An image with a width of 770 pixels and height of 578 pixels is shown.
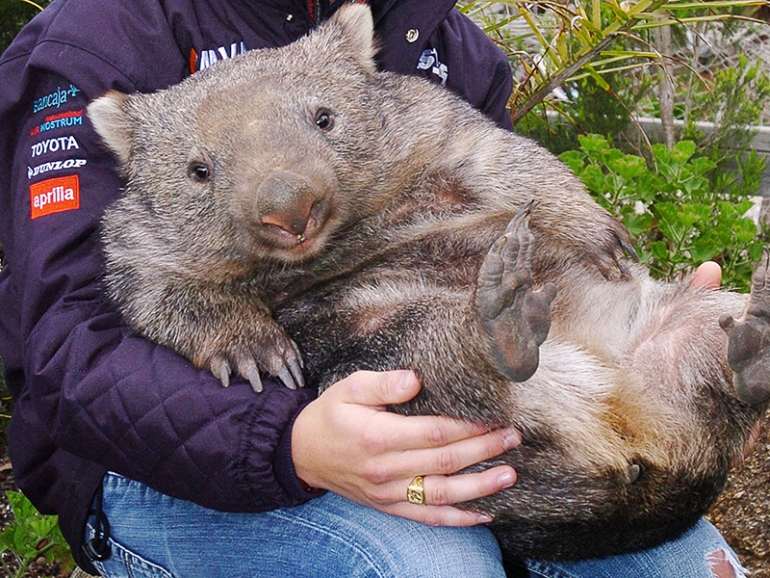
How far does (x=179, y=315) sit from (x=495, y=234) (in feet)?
2.61

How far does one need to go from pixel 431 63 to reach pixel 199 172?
884mm

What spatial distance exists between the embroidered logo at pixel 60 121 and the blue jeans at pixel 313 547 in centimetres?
86

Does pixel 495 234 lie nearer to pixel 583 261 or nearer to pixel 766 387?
pixel 583 261

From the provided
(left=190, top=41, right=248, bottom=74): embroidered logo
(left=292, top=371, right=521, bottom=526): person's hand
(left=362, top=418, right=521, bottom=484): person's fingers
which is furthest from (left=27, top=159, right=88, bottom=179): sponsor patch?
(left=362, top=418, right=521, bottom=484): person's fingers

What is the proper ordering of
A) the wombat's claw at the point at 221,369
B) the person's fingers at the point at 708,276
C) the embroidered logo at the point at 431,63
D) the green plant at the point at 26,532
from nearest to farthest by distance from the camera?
the wombat's claw at the point at 221,369 < the person's fingers at the point at 708,276 < the embroidered logo at the point at 431,63 < the green plant at the point at 26,532

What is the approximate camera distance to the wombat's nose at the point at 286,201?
79.0 inches

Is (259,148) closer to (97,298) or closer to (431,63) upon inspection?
(97,298)

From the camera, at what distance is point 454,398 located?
1997mm

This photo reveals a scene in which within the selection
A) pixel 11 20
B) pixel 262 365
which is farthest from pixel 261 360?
pixel 11 20

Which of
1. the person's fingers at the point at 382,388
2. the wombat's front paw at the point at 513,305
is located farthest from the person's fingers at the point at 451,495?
the wombat's front paw at the point at 513,305

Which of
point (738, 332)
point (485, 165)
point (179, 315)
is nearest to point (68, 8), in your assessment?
point (179, 315)

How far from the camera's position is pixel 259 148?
84.0 inches

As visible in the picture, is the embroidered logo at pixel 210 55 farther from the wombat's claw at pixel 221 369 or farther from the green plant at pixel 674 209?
the green plant at pixel 674 209

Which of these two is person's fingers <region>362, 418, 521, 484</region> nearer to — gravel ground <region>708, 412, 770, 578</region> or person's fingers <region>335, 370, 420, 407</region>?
person's fingers <region>335, 370, 420, 407</region>
